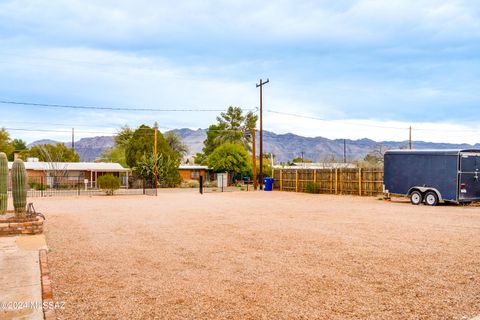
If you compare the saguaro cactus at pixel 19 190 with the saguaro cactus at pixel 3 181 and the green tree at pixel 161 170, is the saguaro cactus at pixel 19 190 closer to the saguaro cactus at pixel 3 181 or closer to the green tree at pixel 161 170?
the saguaro cactus at pixel 3 181

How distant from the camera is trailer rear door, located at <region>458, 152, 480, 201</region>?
2131cm

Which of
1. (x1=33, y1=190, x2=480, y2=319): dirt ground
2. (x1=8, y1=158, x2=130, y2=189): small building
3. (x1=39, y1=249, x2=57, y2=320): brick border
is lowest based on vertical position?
(x1=33, y1=190, x2=480, y2=319): dirt ground

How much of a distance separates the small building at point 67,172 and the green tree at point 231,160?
420 inches

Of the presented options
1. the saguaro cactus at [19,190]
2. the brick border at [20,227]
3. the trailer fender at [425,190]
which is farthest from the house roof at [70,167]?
the brick border at [20,227]

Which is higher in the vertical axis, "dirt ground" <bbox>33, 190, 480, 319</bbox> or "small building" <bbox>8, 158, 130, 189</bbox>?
"small building" <bbox>8, 158, 130, 189</bbox>

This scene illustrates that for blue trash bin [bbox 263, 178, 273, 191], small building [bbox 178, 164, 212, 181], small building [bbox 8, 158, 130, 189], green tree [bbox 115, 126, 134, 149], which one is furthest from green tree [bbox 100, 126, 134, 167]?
blue trash bin [bbox 263, 178, 273, 191]

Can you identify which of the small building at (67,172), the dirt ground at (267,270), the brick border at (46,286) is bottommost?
the dirt ground at (267,270)

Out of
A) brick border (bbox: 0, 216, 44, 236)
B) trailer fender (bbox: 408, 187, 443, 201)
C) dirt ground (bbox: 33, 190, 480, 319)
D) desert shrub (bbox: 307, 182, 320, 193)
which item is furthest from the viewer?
desert shrub (bbox: 307, 182, 320, 193)

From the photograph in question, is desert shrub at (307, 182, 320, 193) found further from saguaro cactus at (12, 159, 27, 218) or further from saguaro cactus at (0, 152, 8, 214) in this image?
saguaro cactus at (12, 159, 27, 218)

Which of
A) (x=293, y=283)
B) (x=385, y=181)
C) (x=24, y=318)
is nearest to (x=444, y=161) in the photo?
(x=385, y=181)

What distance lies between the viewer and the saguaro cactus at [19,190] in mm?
12555

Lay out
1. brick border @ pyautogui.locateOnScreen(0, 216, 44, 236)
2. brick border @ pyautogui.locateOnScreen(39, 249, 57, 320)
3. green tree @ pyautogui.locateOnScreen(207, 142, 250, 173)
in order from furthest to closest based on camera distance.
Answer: green tree @ pyautogui.locateOnScreen(207, 142, 250, 173), brick border @ pyautogui.locateOnScreen(0, 216, 44, 236), brick border @ pyautogui.locateOnScreen(39, 249, 57, 320)

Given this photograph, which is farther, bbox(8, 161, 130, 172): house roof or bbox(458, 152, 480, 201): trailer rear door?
bbox(8, 161, 130, 172): house roof

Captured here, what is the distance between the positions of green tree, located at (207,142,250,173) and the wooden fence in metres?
13.5
